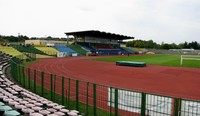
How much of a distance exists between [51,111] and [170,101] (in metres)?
4.62

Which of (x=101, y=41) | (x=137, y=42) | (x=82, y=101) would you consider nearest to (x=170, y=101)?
(x=82, y=101)

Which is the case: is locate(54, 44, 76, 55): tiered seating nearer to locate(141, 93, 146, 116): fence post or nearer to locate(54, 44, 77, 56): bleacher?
locate(54, 44, 77, 56): bleacher

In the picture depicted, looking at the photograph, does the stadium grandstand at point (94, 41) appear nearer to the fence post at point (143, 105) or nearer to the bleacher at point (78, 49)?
the bleacher at point (78, 49)

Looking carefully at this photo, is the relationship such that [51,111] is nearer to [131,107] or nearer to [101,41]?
[131,107]

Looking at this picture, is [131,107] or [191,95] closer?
[131,107]

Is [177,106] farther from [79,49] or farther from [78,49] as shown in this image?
[79,49]

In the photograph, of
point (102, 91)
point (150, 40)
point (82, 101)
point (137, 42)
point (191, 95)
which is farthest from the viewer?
point (150, 40)

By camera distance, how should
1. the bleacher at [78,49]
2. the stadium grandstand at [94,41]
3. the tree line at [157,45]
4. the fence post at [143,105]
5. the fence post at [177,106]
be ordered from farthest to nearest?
the tree line at [157,45] < the stadium grandstand at [94,41] < the bleacher at [78,49] < the fence post at [143,105] < the fence post at [177,106]

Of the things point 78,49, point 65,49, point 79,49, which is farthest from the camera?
point 79,49

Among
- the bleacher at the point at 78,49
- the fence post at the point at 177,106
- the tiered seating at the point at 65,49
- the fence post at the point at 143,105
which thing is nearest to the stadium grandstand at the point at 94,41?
the bleacher at the point at 78,49

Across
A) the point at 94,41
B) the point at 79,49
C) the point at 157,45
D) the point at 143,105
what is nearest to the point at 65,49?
the point at 79,49

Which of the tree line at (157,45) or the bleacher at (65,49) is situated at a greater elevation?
the tree line at (157,45)

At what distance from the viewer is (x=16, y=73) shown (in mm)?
18172

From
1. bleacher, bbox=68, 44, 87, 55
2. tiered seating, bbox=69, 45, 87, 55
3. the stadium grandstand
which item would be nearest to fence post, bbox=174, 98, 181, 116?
bleacher, bbox=68, 44, 87, 55
